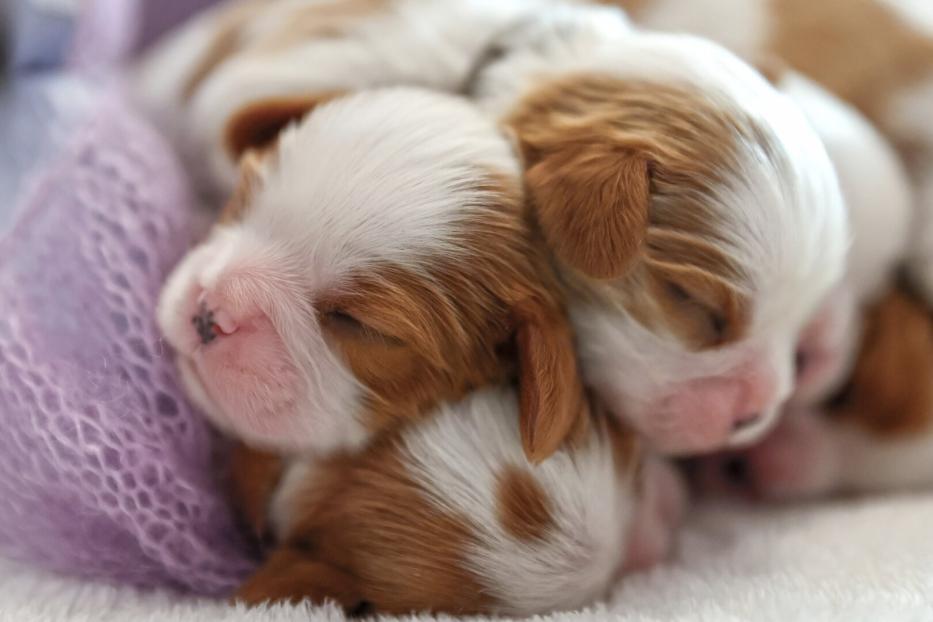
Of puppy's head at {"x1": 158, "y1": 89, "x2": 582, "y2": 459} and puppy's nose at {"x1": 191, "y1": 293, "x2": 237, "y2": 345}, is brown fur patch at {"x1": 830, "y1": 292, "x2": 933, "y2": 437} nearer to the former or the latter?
puppy's head at {"x1": 158, "y1": 89, "x2": 582, "y2": 459}

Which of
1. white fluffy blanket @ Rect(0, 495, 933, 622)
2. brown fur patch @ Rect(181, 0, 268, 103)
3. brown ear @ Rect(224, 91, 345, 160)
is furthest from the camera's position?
brown fur patch @ Rect(181, 0, 268, 103)

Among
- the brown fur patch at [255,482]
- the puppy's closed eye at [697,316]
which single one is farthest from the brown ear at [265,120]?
the puppy's closed eye at [697,316]

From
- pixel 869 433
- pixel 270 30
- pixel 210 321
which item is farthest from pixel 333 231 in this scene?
pixel 869 433

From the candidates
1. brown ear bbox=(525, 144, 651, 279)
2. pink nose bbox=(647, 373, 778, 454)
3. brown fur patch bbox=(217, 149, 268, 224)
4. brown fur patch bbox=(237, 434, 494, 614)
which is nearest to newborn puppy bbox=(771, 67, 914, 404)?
pink nose bbox=(647, 373, 778, 454)

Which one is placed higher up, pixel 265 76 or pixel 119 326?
pixel 265 76

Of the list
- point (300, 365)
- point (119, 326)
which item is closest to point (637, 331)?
point (300, 365)

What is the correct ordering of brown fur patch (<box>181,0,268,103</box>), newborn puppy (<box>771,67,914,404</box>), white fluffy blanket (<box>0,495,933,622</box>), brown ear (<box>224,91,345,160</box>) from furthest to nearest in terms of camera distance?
brown fur patch (<box>181,0,268,103</box>), newborn puppy (<box>771,67,914,404</box>), brown ear (<box>224,91,345,160</box>), white fluffy blanket (<box>0,495,933,622</box>)

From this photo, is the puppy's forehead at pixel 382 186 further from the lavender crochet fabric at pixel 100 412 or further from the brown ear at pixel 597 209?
the lavender crochet fabric at pixel 100 412

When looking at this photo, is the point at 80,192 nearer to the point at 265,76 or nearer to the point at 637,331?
the point at 265,76
